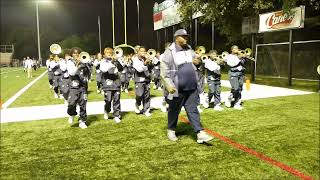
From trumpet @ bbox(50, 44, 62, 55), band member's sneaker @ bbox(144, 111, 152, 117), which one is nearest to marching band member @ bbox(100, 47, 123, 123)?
band member's sneaker @ bbox(144, 111, 152, 117)

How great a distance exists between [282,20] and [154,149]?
44.8 feet

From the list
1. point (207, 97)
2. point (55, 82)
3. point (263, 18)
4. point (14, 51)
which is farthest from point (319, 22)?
point (14, 51)

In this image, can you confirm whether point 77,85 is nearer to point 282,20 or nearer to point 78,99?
point 78,99

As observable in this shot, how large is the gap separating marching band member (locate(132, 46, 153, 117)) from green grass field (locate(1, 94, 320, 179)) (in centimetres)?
44

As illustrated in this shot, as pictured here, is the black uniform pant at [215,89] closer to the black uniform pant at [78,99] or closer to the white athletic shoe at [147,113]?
the white athletic shoe at [147,113]

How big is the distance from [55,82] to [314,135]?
10.1m

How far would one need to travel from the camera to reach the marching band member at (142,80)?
9.16 m

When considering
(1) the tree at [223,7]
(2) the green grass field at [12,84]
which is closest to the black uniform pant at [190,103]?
(2) the green grass field at [12,84]

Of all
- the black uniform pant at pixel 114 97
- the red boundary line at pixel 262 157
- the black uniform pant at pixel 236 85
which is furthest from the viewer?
the black uniform pant at pixel 236 85

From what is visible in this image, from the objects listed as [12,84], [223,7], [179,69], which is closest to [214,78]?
[179,69]

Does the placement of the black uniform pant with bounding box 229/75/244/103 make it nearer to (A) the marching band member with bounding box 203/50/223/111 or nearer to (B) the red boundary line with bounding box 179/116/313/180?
(A) the marching band member with bounding box 203/50/223/111

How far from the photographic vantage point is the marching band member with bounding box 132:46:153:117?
9164mm

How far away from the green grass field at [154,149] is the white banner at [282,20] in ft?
27.2

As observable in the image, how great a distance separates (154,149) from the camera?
6.61m
